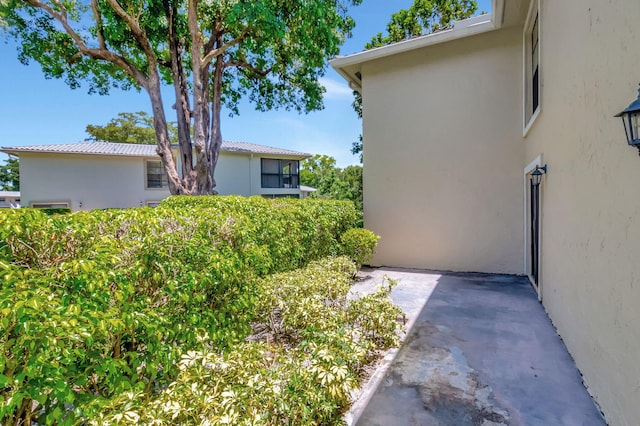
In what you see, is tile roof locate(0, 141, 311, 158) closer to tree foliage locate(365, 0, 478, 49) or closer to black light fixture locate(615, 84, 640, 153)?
tree foliage locate(365, 0, 478, 49)

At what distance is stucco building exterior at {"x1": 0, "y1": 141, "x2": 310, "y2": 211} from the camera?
55.8ft

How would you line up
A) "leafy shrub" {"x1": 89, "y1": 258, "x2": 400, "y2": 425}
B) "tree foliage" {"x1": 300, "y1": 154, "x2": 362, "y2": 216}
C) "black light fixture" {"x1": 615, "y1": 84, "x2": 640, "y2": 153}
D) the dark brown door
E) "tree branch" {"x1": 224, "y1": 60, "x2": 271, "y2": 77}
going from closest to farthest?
"leafy shrub" {"x1": 89, "y1": 258, "x2": 400, "y2": 425}, "black light fixture" {"x1": 615, "y1": 84, "x2": 640, "y2": 153}, the dark brown door, "tree branch" {"x1": 224, "y1": 60, "x2": 271, "y2": 77}, "tree foliage" {"x1": 300, "y1": 154, "x2": 362, "y2": 216}

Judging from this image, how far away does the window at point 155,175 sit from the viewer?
64.8 feet

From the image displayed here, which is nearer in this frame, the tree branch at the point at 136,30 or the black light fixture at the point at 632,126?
the black light fixture at the point at 632,126

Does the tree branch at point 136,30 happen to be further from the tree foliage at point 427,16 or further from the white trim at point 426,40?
the tree foliage at point 427,16

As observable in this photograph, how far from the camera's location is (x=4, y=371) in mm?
1567

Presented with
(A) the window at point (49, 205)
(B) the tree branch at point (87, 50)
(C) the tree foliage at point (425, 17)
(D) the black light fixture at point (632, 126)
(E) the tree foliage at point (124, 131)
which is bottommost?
(A) the window at point (49, 205)

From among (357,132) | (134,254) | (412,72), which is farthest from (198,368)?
(357,132)

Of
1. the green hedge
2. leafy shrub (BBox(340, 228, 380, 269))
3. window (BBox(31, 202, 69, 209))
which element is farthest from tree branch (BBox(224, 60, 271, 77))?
window (BBox(31, 202, 69, 209))

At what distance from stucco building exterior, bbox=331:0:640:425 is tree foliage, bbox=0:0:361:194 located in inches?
109

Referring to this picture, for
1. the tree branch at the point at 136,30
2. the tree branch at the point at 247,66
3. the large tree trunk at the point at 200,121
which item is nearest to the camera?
the tree branch at the point at 136,30

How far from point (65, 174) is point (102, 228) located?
67.0 ft

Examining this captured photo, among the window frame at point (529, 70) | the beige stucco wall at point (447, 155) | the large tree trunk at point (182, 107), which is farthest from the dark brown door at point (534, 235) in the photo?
the large tree trunk at point (182, 107)

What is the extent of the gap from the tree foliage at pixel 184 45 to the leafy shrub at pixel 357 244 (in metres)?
7.04
